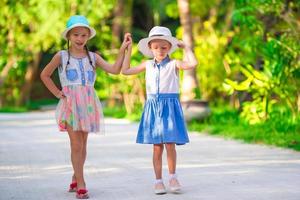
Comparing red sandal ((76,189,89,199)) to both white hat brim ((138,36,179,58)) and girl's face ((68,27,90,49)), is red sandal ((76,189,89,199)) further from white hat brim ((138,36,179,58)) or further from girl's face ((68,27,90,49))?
white hat brim ((138,36,179,58))

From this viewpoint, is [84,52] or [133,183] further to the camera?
[133,183]

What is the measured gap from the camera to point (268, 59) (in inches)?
538

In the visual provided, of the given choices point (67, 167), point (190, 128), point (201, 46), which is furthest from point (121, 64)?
point (201, 46)

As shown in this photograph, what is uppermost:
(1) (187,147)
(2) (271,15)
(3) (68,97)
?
(2) (271,15)

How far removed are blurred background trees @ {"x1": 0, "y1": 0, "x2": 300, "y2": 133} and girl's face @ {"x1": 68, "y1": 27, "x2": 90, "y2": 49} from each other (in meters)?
6.15

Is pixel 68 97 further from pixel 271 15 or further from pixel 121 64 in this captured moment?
pixel 271 15

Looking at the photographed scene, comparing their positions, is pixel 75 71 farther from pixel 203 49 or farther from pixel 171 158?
pixel 203 49

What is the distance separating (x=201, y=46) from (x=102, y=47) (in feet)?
22.5

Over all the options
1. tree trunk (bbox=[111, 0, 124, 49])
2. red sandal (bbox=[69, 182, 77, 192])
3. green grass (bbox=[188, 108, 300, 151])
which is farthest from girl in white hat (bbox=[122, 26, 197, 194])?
tree trunk (bbox=[111, 0, 124, 49])

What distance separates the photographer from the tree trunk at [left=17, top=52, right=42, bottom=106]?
100ft

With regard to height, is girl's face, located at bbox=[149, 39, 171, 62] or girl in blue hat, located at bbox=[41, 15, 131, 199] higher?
girl's face, located at bbox=[149, 39, 171, 62]

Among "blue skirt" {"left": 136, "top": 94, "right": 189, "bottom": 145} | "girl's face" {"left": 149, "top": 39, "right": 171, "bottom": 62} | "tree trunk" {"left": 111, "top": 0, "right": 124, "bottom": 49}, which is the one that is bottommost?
"blue skirt" {"left": 136, "top": 94, "right": 189, "bottom": 145}

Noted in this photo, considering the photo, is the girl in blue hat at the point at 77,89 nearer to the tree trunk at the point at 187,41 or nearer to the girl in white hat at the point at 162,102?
the girl in white hat at the point at 162,102

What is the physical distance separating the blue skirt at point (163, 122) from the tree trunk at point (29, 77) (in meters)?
23.4
